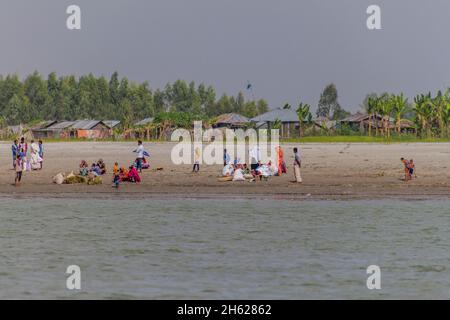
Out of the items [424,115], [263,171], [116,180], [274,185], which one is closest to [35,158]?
[116,180]

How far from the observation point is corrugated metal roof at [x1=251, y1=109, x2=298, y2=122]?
103 metres

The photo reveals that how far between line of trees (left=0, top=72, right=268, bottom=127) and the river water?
121616mm

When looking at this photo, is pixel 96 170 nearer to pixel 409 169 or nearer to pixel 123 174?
pixel 123 174

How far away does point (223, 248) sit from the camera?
1870 centimetres

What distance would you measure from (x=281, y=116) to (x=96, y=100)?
63.7m

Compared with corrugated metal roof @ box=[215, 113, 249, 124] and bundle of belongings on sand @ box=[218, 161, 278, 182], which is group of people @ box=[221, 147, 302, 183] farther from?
Answer: corrugated metal roof @ box=[215, 113, 249, 124]

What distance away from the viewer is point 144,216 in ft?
78.7

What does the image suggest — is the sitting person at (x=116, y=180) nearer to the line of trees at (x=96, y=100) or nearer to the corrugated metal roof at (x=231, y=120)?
the corrugated metal roof at (x=231, y=120)

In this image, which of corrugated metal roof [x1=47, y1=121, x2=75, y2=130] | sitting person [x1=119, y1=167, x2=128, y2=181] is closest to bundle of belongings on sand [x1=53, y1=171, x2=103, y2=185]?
sitting person [x1=119, y1=167, x2=128, y2=181]

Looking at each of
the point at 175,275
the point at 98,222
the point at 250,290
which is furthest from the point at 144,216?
the point at 250,290

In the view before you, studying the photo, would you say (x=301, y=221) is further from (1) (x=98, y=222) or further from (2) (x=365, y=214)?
(1) (x=98, y=222)

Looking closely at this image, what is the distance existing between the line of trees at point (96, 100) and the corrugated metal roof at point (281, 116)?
129ft

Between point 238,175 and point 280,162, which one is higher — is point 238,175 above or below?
below
